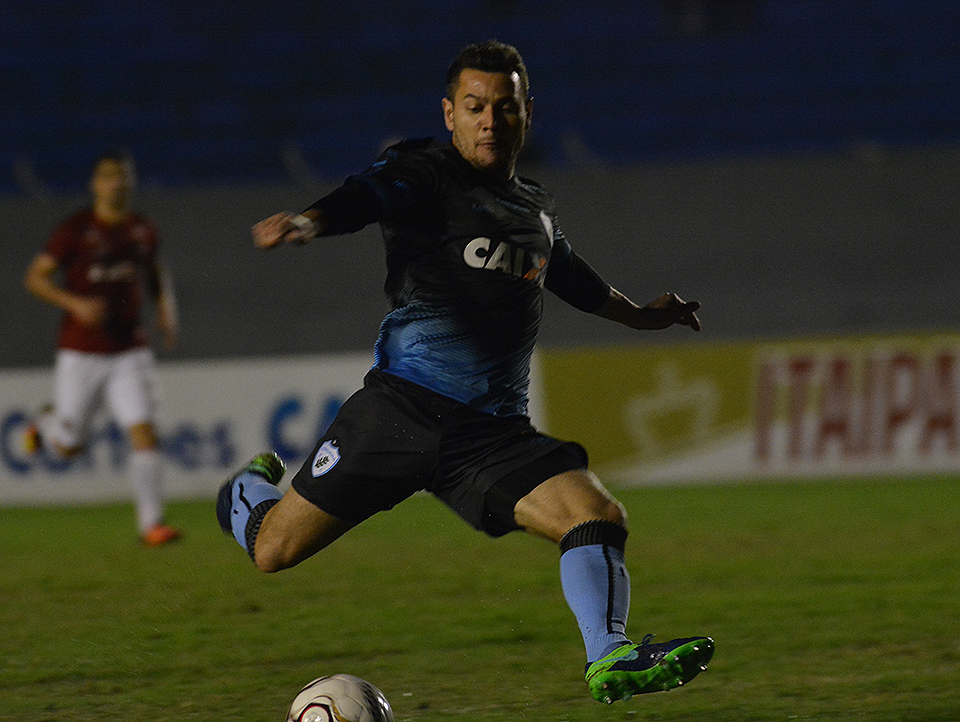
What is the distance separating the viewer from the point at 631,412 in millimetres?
10164

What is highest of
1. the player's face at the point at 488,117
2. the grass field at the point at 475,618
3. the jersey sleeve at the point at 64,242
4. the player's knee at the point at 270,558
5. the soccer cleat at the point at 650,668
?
the jersey sleeve at the point at 64,242

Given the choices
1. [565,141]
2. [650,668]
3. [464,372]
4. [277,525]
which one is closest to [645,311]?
[464,372]

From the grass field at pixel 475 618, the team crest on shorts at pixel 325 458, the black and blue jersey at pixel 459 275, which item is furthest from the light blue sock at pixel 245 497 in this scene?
the black and blue jersey at pixel 459 275

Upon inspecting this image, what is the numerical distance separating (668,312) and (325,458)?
1.29m

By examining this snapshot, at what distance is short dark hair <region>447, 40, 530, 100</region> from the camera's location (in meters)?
3.51

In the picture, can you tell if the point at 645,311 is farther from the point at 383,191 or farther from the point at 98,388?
the point at 98,388

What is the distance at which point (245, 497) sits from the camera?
4133 mm

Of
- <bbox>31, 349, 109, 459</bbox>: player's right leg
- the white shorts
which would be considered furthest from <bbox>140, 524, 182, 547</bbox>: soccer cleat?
<bbox>31, 349, 109, 459</bbox>: player's right leg

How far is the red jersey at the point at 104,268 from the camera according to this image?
7.72 metres

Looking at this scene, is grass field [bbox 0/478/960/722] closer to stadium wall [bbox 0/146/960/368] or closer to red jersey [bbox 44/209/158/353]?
red jersey [bbox 44/209/158/353]

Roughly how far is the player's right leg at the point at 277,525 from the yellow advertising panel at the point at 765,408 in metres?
6.16

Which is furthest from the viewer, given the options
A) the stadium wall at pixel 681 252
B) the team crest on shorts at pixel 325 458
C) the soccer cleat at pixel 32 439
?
the stadium wall at pixel 681 252

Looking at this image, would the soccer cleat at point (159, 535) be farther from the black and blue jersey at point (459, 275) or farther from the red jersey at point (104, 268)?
the black and blue jersey at point (459, 275)

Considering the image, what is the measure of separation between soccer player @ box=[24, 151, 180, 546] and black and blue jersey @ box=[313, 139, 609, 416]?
13.9 feet
